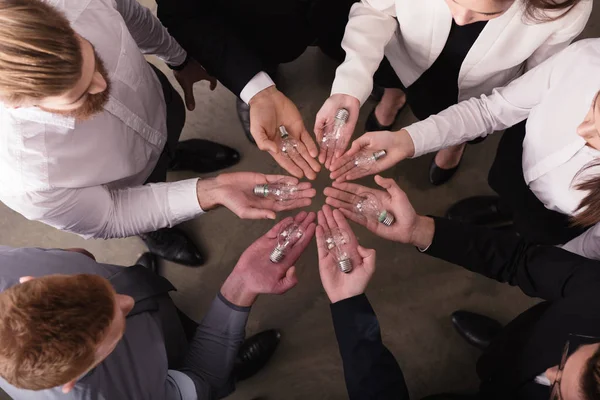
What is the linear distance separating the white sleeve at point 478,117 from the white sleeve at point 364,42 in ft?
0.95

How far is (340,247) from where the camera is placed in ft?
5.71

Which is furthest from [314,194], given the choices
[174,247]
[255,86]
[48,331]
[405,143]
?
[48,331]

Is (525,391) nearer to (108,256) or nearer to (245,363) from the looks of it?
(245,363)

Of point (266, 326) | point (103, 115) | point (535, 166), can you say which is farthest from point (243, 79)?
point (266, 326)

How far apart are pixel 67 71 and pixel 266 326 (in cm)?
172

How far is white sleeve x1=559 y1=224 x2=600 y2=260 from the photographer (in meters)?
1.58

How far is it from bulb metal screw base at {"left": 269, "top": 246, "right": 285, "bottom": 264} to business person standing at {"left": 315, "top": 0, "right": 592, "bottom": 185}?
1.51ft

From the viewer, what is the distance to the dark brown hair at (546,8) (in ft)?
4.17

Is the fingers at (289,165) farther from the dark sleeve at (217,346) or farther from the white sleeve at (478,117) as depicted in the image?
the dark sleeve at (217,346)

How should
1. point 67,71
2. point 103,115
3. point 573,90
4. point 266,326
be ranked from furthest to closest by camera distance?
point 266,326 → point 103,115 → point 573,90 → point 67,71

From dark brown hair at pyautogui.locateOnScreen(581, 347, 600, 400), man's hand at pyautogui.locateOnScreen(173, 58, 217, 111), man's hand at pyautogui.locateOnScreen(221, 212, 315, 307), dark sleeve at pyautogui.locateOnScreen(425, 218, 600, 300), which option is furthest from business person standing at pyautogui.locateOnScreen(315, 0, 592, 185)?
dark brown hair at pyautogui.locateOnScreen(581, 347, 600, 400)

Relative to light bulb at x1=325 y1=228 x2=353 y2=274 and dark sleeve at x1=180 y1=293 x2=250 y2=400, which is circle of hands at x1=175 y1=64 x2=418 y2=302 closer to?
light bulb at x1=325 y1=228 x2=353 y2=274

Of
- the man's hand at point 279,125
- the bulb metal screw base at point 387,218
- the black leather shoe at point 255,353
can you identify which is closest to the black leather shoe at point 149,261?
the black leather shoe at point 255,353

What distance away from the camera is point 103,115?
57.9 inches
